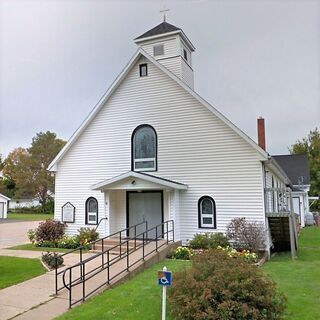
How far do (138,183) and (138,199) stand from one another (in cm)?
175

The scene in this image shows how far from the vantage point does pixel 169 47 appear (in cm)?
1864

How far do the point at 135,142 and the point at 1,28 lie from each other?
9.22 metres

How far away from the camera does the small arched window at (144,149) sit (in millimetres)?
16625

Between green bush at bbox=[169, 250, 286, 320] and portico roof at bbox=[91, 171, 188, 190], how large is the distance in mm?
8201

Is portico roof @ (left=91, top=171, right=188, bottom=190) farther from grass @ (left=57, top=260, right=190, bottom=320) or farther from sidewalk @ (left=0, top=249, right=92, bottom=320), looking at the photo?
grass @ (left=57, top=260, right=190, bottom=320)

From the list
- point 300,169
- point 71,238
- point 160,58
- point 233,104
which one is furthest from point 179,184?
point 300,169

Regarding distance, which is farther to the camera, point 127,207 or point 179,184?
point 127,207

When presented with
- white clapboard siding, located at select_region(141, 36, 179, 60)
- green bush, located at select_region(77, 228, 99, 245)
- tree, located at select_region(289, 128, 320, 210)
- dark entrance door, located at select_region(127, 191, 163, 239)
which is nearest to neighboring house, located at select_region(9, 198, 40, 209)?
tree, located at select_region(289, 128, 320, 210)

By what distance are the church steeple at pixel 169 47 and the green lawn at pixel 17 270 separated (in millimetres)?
11700

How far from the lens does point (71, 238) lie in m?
16.9

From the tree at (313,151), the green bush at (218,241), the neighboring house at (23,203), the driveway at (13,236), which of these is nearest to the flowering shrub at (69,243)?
the driveway at (13,236)

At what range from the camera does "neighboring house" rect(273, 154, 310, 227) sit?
29.7 metres

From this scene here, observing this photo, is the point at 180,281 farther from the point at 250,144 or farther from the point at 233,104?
the point at 233,104

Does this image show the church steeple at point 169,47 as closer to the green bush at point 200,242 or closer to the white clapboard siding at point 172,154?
the white clapboard siding at point 172,154
